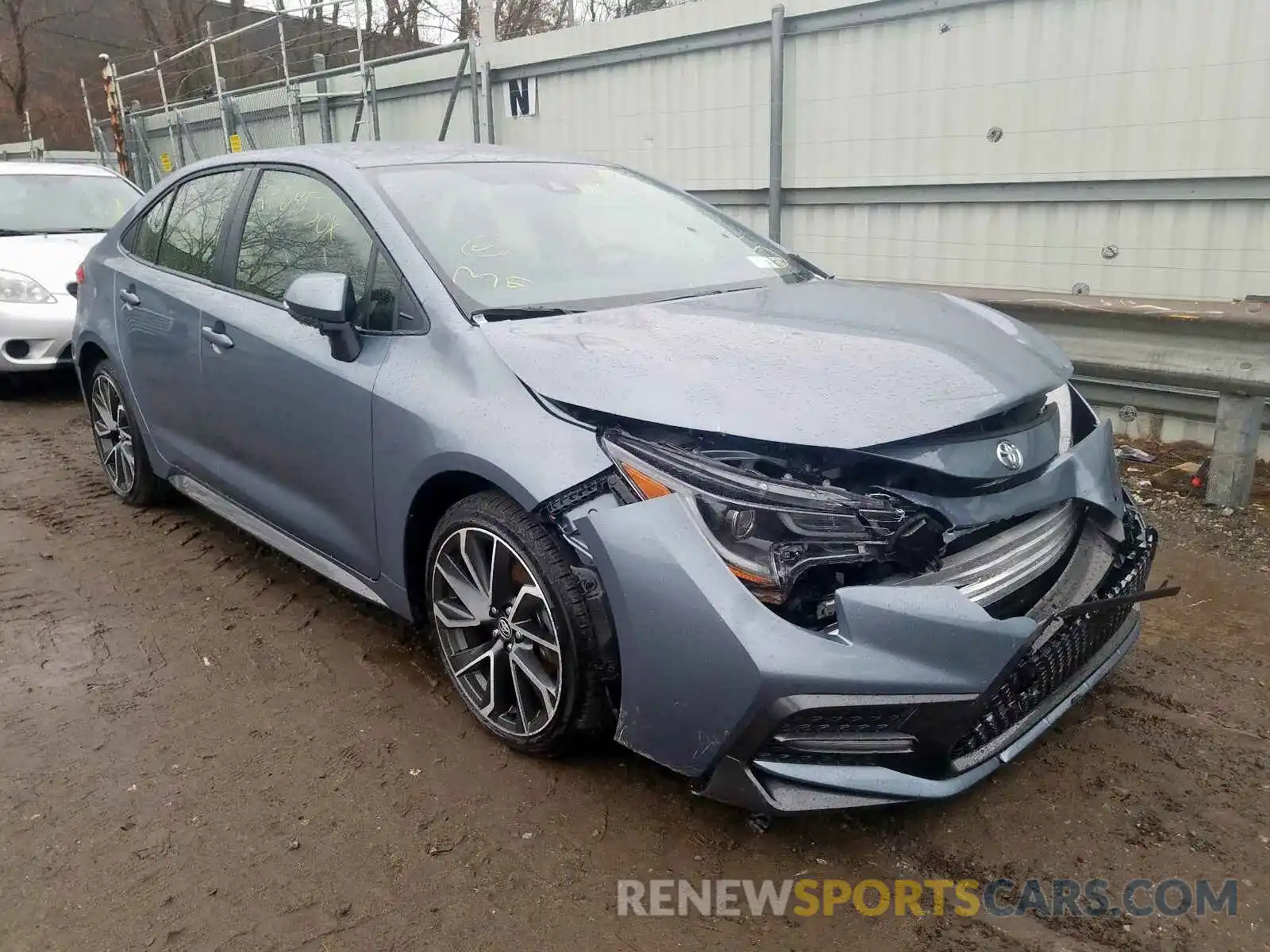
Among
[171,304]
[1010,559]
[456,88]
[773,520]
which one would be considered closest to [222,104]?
[456,88]

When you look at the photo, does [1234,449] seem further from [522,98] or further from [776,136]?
[522,98]

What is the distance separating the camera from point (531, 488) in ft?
7.92

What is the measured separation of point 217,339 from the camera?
361 centimetres

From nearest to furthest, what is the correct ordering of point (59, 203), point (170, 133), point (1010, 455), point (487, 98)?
point (1010, 455)
point (59, 203)
point (487, 98)
point (170, 133)

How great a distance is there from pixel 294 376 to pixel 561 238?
1001mm

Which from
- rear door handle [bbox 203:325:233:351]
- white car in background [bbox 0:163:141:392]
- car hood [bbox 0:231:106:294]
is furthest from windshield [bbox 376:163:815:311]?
white car in background [bbox 0:163:141:392]

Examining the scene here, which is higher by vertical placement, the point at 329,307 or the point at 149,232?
the point at 149,232

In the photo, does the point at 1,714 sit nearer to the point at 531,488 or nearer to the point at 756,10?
the point at 531,488

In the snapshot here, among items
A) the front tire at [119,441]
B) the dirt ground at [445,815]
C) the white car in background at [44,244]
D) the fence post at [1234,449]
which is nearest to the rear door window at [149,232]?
the front tire at [119,441]

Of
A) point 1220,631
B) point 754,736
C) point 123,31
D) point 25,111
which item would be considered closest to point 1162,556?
point 1220,631

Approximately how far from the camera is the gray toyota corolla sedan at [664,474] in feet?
7.00

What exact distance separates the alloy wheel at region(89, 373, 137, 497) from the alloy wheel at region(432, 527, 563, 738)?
2566mm

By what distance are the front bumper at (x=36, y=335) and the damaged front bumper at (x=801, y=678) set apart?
6.07 meters

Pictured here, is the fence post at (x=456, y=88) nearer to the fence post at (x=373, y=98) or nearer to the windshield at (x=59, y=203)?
the fence post at (x=373, y=98)
